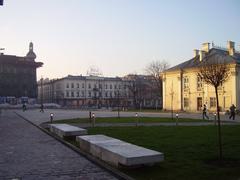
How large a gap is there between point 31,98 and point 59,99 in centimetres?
1941

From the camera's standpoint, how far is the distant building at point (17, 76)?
106000mm

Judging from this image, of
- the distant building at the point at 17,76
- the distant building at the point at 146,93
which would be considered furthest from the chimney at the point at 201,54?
the distant building at the point at 17,76

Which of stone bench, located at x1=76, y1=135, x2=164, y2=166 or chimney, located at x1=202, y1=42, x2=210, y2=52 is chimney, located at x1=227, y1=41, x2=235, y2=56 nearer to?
chimney, located at x1=202, y1=42, x2=210, y2=52

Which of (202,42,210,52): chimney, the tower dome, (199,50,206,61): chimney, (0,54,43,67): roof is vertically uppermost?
the tower dome

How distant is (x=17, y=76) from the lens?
108 m

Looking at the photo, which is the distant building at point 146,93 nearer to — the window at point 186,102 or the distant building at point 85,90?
the distant building at point 85,90

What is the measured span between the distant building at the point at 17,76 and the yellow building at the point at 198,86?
193 ft

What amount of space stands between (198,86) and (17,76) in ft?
228

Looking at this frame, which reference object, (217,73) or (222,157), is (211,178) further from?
(217,73)

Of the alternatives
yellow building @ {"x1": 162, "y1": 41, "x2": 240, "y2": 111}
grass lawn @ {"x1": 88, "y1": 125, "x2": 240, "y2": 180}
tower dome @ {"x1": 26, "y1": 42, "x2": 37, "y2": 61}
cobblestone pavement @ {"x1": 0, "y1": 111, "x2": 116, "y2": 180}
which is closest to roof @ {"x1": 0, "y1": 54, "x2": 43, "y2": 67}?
tower dome @ {"x1": 26, "y1": 42, "x2": 37, "y2": 61}

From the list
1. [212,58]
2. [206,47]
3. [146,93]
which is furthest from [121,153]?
[146,93]

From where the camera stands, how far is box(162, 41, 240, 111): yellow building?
→ 168ft

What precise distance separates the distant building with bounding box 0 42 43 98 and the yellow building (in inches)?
2319

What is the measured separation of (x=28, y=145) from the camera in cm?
1380
